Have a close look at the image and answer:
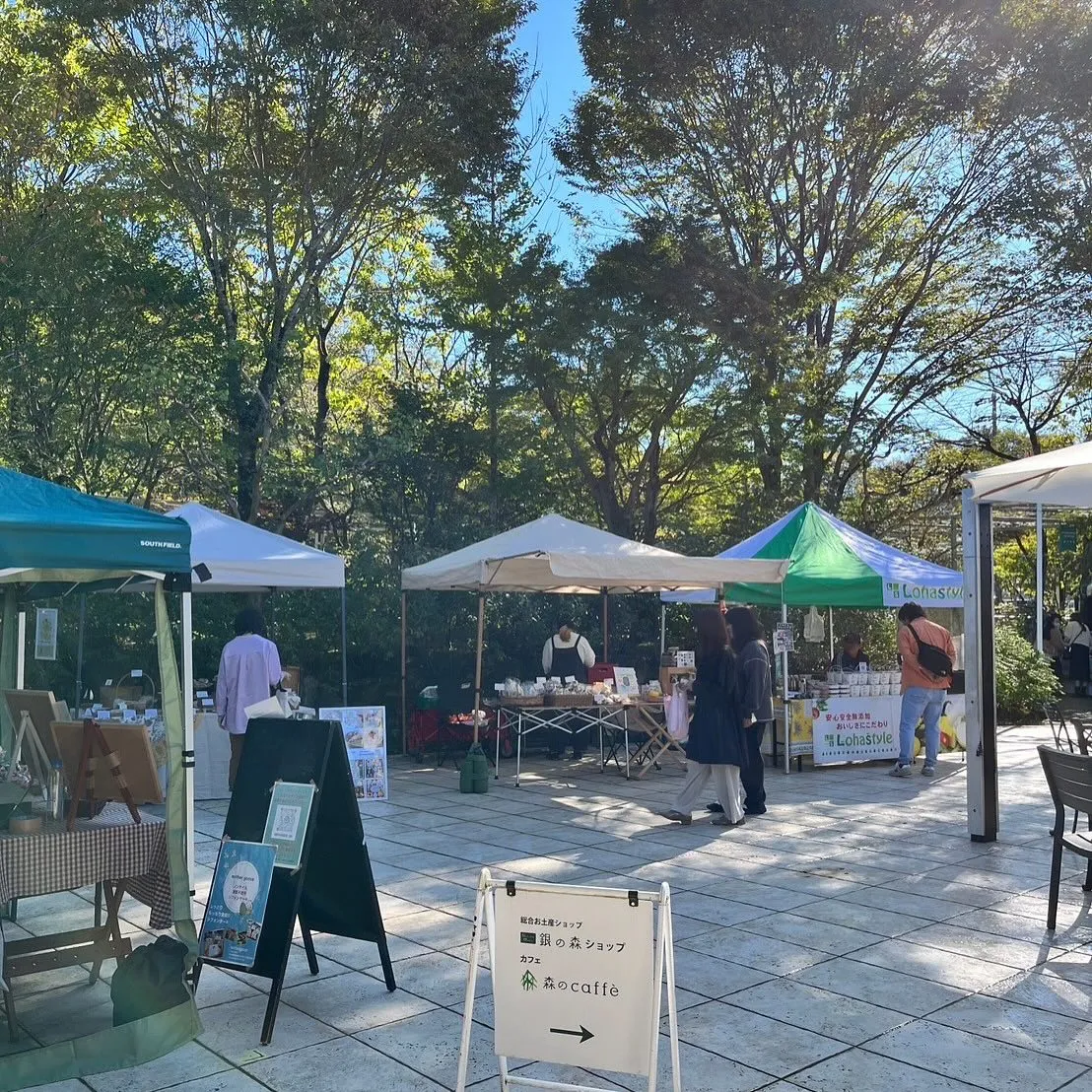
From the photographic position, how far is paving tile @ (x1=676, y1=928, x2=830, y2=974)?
5109 millimetres

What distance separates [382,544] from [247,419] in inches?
108

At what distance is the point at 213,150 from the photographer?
14.0 metres

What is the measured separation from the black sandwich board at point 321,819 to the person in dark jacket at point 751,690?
14.1 ft

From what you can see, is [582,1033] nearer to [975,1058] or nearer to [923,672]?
[975,1058]

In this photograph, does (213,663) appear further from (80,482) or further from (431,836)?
(431,836)

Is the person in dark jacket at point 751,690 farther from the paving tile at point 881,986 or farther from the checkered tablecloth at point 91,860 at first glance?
the checkered tablecloth at point 91,860

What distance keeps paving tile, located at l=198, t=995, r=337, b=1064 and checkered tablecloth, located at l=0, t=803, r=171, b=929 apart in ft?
1.79

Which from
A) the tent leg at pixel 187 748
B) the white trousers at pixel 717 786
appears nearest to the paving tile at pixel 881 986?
the tent leg at pixel 187 748

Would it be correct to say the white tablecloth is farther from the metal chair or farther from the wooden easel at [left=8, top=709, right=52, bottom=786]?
the metal chair

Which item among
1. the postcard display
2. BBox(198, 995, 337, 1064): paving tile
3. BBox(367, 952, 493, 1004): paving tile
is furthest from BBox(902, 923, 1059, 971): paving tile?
the postcard display

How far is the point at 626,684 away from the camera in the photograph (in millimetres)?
11492

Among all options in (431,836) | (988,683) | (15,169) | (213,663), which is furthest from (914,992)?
(15,169)

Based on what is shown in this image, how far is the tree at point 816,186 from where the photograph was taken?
15844 mm

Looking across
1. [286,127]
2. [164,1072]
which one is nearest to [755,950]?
[164,1072]
